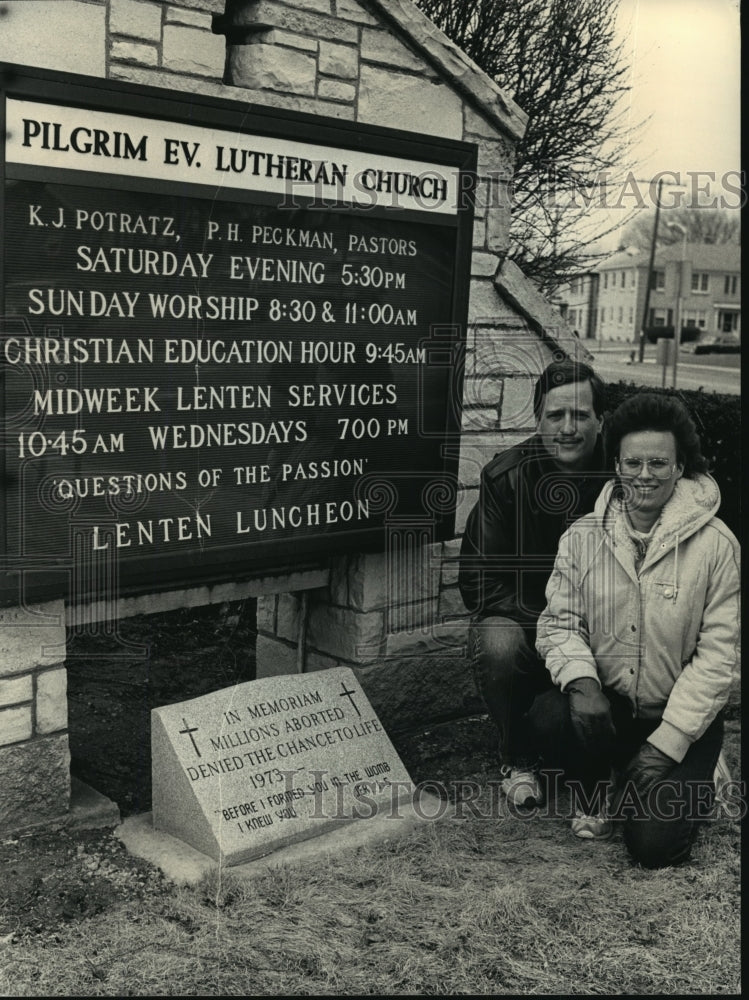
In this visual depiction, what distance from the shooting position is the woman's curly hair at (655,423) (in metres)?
3.78

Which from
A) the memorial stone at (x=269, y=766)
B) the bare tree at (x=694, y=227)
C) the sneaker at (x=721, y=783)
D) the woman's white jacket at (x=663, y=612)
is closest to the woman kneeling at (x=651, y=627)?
the woman's white jacket at (x=663, y=612)

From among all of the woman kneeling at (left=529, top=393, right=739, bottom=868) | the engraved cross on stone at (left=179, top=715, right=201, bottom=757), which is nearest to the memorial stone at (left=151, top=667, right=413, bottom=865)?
the engraved cross on stone at (left=179, top=715, right=201, bottom=757)

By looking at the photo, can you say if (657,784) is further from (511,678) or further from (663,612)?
(511,678)

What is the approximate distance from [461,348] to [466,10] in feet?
18.1

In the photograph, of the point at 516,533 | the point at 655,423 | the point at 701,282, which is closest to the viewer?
the point at 655,423

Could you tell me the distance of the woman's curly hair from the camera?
3.78 meters

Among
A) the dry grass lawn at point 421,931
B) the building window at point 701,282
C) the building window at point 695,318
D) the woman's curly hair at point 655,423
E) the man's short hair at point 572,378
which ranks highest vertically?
the building window at point 701,282

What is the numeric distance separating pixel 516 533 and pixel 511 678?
600mm

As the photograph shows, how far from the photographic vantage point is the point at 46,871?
385 centimetres

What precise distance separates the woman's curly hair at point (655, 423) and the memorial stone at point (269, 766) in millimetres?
1575

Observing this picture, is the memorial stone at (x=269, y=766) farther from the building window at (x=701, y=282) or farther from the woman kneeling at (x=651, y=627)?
the building window at (x=701, y=282)

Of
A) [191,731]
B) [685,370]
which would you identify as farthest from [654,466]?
[685,370]

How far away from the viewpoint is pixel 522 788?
451 centimetres

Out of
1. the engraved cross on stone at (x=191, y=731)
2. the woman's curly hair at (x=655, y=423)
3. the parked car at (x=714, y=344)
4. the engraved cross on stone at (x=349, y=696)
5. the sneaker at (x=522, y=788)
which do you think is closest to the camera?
the woman's curly hair at (x=655, y=423)
